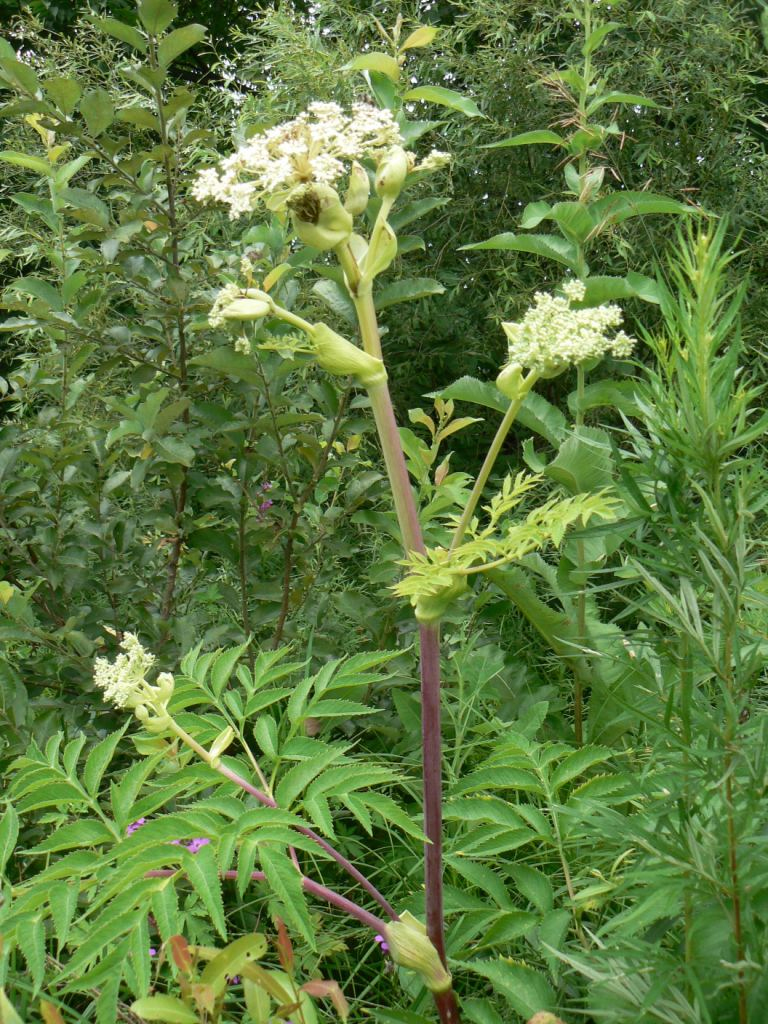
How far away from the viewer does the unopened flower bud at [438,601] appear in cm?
93

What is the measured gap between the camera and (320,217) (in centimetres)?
86

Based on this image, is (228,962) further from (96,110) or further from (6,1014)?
(96,110)

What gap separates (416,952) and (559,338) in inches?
24.7

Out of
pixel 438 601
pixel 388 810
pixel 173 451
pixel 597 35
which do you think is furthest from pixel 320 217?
pixel 597 35

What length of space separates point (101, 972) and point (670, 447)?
675mm

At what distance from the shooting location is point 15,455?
67.8 inches

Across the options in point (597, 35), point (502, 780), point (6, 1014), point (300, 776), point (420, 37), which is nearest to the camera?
point (6, 1014)

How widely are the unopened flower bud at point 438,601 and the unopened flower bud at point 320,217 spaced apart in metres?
0.33

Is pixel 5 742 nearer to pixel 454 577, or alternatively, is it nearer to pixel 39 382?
pixel 39 382

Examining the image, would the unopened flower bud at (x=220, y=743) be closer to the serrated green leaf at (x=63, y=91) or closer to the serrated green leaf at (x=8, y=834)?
the serrated green leaf at (x=8, y=834)

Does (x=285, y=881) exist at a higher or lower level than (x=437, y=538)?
higher

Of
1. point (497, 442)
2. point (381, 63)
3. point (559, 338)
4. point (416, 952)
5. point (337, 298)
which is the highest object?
point (381, 63)

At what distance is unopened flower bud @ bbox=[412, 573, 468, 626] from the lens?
36.8 inches

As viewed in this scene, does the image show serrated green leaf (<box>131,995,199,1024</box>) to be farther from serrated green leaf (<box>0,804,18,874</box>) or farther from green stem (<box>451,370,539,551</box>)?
green stem (<box>451,370,539,551</box>)
